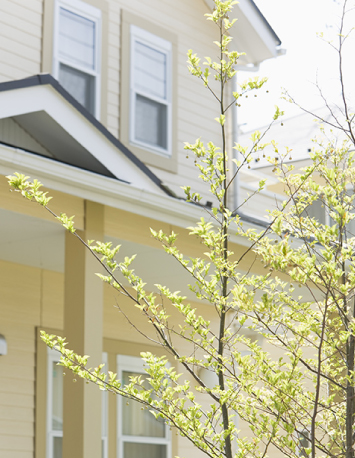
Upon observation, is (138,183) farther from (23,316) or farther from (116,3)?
(116,3)

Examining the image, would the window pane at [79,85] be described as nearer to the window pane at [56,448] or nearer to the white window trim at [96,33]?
the white window trim at [96,33]

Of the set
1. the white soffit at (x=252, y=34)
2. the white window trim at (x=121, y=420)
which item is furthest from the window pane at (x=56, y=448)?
the white soffit at (x=252, y=34)

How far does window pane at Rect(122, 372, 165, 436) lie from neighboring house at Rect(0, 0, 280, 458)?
0.02m

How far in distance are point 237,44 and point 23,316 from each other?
5274mm

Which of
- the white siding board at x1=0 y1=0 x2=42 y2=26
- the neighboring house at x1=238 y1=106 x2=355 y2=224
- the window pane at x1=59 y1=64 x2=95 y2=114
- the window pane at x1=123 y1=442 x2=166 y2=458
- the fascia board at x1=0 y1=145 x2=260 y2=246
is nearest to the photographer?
the fascia board at x1=0 y1=145 x2=260 y2=246

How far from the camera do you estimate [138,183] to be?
6.55 meters

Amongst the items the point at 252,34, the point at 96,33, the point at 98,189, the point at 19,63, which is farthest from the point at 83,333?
the point at 252,34

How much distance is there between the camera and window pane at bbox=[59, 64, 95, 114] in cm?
841

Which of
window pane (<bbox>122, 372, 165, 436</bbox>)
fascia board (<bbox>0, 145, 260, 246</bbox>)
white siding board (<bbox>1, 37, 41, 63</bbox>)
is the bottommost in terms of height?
window pane (<bbox>122, 372, 165, 436</bbox>)

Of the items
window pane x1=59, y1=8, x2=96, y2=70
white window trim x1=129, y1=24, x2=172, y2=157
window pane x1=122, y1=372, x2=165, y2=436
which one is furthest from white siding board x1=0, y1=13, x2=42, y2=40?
window pane x1=122, y1=372, x2=165, y2=436

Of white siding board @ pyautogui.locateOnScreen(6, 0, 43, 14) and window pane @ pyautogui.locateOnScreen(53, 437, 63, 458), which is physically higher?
white siding board @ pyautogui.locateOnScreen(6, 0, 43, 14)

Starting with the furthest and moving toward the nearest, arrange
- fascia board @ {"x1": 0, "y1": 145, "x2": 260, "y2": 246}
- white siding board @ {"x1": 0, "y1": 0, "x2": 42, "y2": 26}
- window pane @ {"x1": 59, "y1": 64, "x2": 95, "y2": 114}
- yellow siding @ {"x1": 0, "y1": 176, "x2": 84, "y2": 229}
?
window pane @ {"x1": 59, "y1": 64, "x2": 95, "y2": 114}, white siding board @ {"x1": 0, "y1": 0, "x2": 42, "y2": 26}, yellow siding @ {"x1": 0, "y1": 176, "x2": 84, "y2": 229}, fascia board @ {"x1": 0, "y1": 145, "x2": 260, "y2": 246}

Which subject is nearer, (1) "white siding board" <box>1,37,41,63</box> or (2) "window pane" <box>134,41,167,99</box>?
(1) "white siding board" <box>1,37,41,63</box>

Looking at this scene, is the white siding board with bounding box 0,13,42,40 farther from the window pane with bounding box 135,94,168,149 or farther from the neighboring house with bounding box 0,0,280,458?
the window pane with bounding box 135,94,168,149
